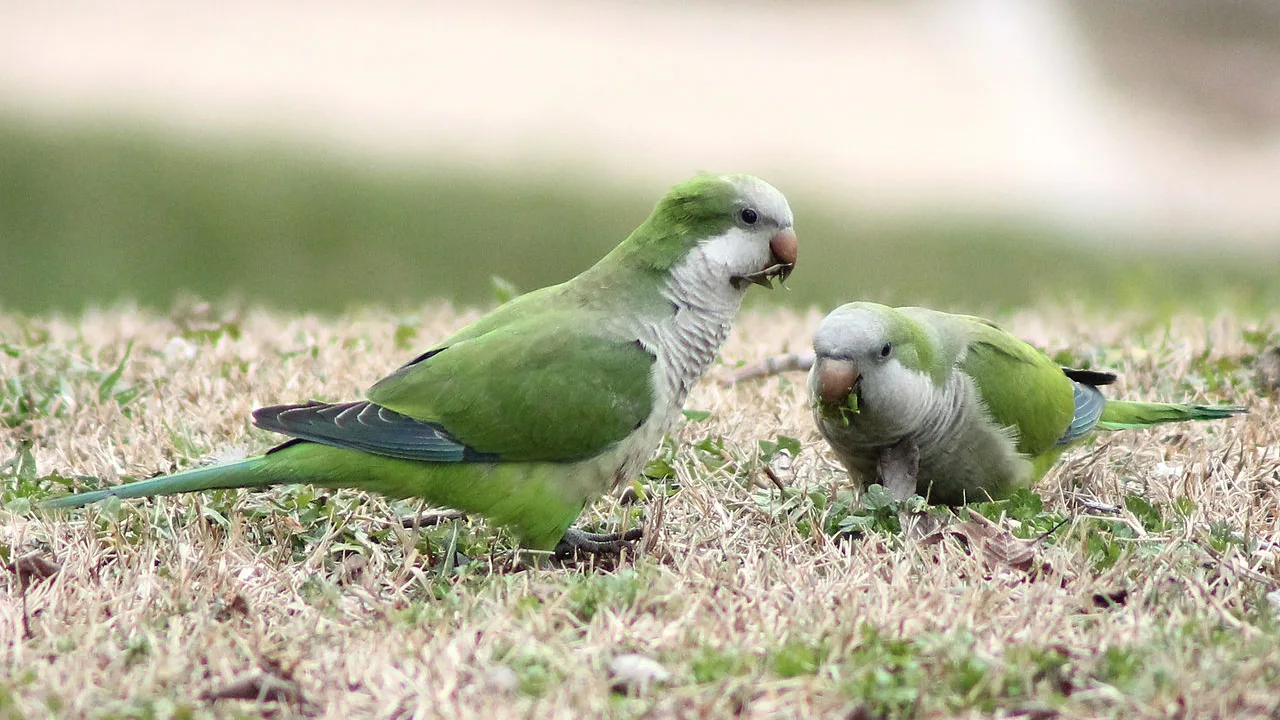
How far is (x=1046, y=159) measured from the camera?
49.8ft

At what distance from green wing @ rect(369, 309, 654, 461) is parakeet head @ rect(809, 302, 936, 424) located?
45cm

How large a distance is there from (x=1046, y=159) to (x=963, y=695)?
1385 centimetres

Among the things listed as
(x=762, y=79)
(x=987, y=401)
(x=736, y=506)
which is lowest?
(x=736, y=506)

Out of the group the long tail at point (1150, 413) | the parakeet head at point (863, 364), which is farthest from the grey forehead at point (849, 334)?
the long tail at point (1150, 413)

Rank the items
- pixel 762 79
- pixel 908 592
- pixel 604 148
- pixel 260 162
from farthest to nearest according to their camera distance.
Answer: pixel 762 79 → pixel 604 148 → pixel 260 162 → pixel 908 592

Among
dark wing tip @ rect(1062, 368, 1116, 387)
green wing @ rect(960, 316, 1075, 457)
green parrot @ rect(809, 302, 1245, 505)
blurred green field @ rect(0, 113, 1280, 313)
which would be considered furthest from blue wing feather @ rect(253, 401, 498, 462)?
blurred green field @ rect(0, 113, 1280, 313)

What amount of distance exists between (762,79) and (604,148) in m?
4.10

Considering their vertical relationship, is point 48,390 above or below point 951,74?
below

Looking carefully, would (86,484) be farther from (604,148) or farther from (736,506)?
(604,148)

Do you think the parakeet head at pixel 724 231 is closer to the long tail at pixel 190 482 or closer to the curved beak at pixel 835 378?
the curved beak at pixel 835 378

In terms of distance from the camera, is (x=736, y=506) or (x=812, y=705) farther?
(x=736, y=506)

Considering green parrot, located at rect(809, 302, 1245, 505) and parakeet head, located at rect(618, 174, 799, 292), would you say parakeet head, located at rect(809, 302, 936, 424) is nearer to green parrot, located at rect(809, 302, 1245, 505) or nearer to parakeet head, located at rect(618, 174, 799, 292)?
green parrot, located at rect(809, 302, 1245, 505)

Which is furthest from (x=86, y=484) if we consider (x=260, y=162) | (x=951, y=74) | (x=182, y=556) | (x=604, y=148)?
(x=951, y=74)

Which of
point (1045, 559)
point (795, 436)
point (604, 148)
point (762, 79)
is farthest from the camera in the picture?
point (762, 79)
